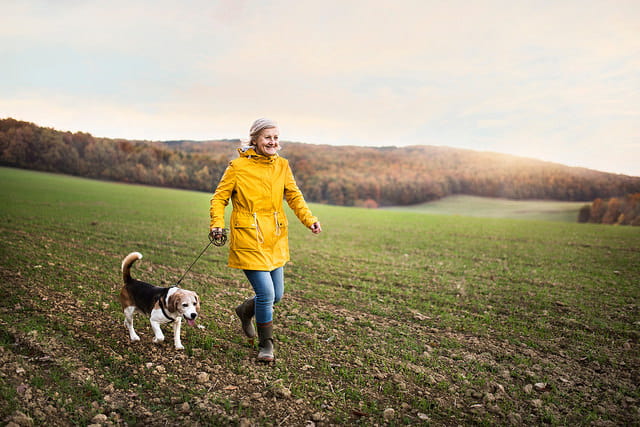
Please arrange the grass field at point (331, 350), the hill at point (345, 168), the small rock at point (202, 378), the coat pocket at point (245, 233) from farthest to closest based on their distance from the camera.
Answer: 1. the hill at point (345, 168)
2. the coat pocket at point (245, 233)
3. the small rock at point (202, 378)
4. the grass field at point (331, 350)

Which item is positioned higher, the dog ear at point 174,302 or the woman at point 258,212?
the woman at point 258,212

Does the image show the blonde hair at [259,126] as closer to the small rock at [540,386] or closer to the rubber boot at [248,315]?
the rubber boot at [248,315]

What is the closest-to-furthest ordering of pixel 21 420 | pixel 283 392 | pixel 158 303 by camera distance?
pixel 21 420 < pixel 283 392 < pixel 158 303

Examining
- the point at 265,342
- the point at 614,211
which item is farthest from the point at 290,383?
the point at 614,211

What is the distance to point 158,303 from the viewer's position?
4426 mm

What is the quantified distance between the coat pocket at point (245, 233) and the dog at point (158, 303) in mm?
808

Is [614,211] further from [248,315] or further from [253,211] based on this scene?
[253,211]

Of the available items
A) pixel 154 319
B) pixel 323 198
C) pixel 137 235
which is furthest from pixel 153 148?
pixel 154 319

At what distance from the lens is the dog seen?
4.27 meters

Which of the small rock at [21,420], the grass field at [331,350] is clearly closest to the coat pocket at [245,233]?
the grass field at [331,350]

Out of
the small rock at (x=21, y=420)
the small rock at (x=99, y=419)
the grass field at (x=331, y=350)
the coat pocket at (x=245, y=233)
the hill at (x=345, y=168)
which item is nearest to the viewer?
the small rock at (x=21, y=420)

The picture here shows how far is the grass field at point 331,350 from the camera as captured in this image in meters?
3.62

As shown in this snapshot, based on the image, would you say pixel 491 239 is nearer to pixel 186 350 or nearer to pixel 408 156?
pixel 186 350

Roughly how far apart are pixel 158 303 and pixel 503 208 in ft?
214
